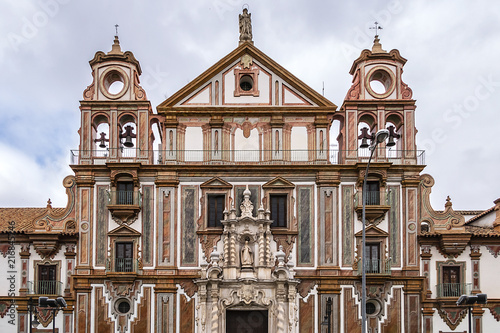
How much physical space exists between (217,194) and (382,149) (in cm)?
1024

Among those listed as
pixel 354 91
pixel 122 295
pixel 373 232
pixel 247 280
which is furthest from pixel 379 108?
pixel 122 295

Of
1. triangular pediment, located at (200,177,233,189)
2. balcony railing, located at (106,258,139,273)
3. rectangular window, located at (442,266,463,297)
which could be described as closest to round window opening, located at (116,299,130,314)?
balcony railing, located at (106,258,139,273)

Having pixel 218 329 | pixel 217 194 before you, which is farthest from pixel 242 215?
pixel 218 329

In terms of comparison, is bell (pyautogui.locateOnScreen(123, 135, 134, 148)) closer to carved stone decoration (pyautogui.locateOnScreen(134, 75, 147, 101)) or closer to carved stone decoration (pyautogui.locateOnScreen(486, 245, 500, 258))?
carved stone decoration (pyautogui.locateOnScreen(134, 75, 147, 101))

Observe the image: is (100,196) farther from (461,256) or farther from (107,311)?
(461,256)

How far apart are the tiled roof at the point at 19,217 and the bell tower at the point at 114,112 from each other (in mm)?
4563

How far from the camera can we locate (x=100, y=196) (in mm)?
40000

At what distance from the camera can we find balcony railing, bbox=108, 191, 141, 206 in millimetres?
39500

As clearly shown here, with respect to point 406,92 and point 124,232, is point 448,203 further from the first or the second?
point 124,232

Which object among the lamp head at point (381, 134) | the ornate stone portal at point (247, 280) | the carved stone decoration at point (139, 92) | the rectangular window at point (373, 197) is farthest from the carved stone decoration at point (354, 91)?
the lamp head at point (381, 134)

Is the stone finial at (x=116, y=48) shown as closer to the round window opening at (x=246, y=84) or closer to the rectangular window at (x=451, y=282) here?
the round window opening at (x=246, y=84)

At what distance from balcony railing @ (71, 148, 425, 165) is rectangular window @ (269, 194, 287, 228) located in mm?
2084

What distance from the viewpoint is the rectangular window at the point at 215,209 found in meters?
39.8

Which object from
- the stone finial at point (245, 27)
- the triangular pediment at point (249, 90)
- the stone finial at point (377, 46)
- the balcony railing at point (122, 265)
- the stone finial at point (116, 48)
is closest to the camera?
the balcony railing at point (122, 265)
